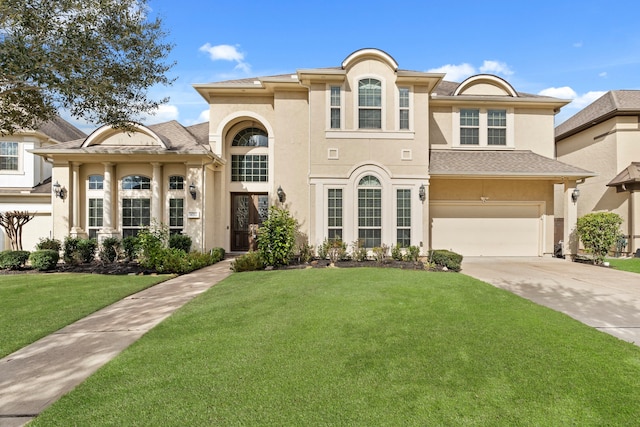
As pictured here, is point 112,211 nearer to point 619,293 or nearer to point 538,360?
point 538,360

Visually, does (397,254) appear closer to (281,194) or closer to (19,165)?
(281,194)

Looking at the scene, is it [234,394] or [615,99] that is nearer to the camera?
[234,394]

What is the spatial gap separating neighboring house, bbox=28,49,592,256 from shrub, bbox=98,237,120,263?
65 cm

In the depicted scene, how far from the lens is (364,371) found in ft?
11.1

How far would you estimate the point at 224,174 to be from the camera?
12.9 m

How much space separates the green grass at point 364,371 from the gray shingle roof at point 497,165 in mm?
7483

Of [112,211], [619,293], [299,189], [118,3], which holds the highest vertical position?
[118,3]

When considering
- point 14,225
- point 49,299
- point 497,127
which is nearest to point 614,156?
point 497,127

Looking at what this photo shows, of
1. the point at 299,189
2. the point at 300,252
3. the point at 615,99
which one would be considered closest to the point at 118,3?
the point at 299,189

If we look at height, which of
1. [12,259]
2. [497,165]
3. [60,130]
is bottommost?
[12,259]

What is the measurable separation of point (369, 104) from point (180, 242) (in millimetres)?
8243

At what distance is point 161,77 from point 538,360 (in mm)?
10459

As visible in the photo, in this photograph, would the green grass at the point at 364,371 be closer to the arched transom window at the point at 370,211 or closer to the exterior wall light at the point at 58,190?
the arched transom window at the point at 370,211

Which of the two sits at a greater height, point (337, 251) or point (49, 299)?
point (337, 251)
